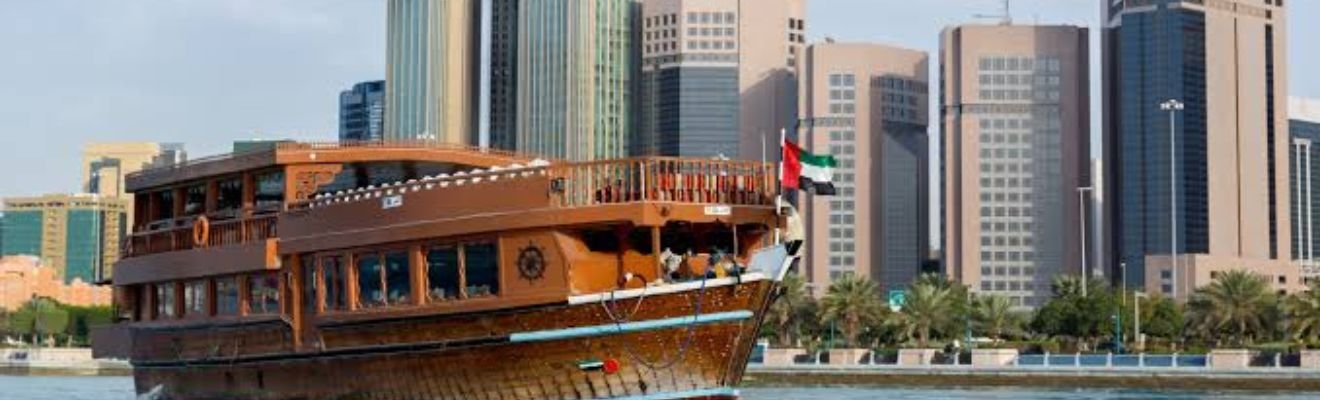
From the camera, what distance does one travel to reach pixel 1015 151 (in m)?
176

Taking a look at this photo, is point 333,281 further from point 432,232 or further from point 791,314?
point 791,314

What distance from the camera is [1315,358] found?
6412 cm

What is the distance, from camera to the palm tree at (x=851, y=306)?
90250mm

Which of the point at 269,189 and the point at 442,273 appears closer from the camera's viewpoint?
the point at 442,273


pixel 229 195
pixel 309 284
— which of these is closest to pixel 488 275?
pixel 309 284

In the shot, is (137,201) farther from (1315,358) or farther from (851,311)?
(851,311)

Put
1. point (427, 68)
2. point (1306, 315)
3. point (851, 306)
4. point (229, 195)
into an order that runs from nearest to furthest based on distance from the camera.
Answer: point (229, 195) < point (1306, 315) < point (851, 306) < point (427, 68)

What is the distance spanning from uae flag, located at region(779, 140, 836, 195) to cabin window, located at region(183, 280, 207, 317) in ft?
38.9

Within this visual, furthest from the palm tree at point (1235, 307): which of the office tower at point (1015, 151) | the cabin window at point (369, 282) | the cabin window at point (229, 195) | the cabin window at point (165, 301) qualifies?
the office tower at point (1015, 151)

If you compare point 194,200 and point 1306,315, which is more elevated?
point 194,200

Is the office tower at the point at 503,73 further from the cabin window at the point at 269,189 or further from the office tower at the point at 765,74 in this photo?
the cabin window at the point at 269,189

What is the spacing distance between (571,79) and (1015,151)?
4330cm

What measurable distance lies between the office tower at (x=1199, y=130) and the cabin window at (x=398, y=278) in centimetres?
14403

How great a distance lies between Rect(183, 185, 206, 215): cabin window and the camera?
116ft
